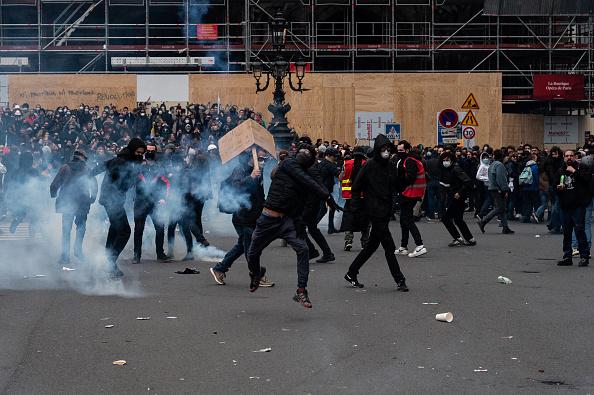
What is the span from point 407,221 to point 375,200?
4091 mm

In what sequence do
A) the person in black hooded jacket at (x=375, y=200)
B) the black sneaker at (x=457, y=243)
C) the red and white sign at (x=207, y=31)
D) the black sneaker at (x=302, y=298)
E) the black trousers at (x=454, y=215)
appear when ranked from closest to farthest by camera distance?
the black sneaker at (x=302, y=298), the person in black hooded jacket at (x=375, y=200), the black trousers at (x=454, y=215), the black sneaker at (x=457, y=243), the red and white sign at (x=207, y=31)

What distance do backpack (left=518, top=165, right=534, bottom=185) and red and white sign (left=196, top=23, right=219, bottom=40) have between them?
14465 millimetres

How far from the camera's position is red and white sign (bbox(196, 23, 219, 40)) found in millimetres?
36312

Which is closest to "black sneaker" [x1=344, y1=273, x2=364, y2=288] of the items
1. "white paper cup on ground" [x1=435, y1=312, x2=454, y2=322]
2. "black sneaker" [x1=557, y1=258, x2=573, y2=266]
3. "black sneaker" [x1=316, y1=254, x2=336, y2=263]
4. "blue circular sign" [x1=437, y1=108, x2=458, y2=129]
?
"white paper cup on ground" [x1=435, y1=312, x2=454, y2=322]

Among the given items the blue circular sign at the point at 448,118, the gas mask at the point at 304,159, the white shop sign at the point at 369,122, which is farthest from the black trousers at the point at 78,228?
the white shop sign at the point at 369,122

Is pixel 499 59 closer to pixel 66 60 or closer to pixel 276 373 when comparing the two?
pixel 66 60

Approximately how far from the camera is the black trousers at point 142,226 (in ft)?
51.9

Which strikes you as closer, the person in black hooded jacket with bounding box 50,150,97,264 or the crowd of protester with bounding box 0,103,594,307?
the crowd of protester with bounding box 0,103,594,307

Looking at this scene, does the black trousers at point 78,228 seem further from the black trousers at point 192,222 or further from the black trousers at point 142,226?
the black trousers at point 192,222

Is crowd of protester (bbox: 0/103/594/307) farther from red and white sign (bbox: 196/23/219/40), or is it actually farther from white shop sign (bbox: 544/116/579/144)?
white shop sign (bbox: 544/116/579/144)

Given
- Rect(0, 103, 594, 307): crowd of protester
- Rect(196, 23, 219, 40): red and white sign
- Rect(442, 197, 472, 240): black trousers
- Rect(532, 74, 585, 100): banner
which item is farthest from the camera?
Rect(532, 74, 585, 100): banner

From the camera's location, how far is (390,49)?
1484 inches

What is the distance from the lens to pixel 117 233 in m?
13.3

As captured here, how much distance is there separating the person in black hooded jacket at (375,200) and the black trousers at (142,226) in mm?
3769
